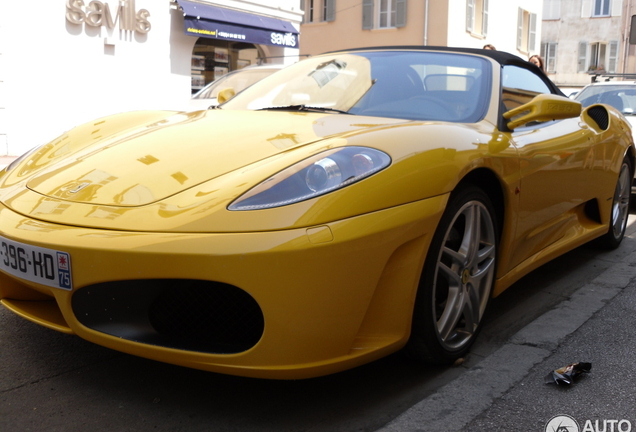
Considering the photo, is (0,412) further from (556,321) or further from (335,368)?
(556,321)

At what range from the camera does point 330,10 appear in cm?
2603

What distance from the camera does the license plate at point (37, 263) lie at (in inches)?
81.4

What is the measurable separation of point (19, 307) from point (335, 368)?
42.5 inches

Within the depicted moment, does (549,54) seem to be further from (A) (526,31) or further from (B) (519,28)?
(B) (519,28)

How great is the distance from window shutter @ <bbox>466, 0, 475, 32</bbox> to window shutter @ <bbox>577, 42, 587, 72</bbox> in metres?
13.1

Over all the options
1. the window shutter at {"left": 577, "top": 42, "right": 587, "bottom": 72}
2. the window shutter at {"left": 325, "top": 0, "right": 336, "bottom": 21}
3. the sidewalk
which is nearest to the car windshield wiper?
the sidewalk

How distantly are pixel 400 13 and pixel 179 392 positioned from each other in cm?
2369

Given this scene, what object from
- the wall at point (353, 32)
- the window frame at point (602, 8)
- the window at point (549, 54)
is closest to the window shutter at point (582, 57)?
the window at point (549, 54)

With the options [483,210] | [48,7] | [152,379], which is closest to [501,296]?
[483,210]

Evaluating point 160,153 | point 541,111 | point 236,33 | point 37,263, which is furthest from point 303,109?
point 236,33

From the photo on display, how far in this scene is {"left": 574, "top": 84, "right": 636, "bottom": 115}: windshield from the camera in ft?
25.9

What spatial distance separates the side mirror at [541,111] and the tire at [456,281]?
A: 19.3 inches

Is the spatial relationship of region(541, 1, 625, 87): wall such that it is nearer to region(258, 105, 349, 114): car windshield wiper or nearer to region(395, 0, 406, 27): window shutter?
region(395, 0, 406, 27): window shutter

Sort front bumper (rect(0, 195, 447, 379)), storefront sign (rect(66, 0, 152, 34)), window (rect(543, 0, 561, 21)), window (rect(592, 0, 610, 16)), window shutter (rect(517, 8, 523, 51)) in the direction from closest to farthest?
front bumper (rect(0, 195, 447, 379))
storefront sign (rect(66, 0, 152, 34))
window shutter (rect(517, 8, 523, 51))
window (rect(592, 0, 610, 16))
window (rect(543, 0, 561, 21))
